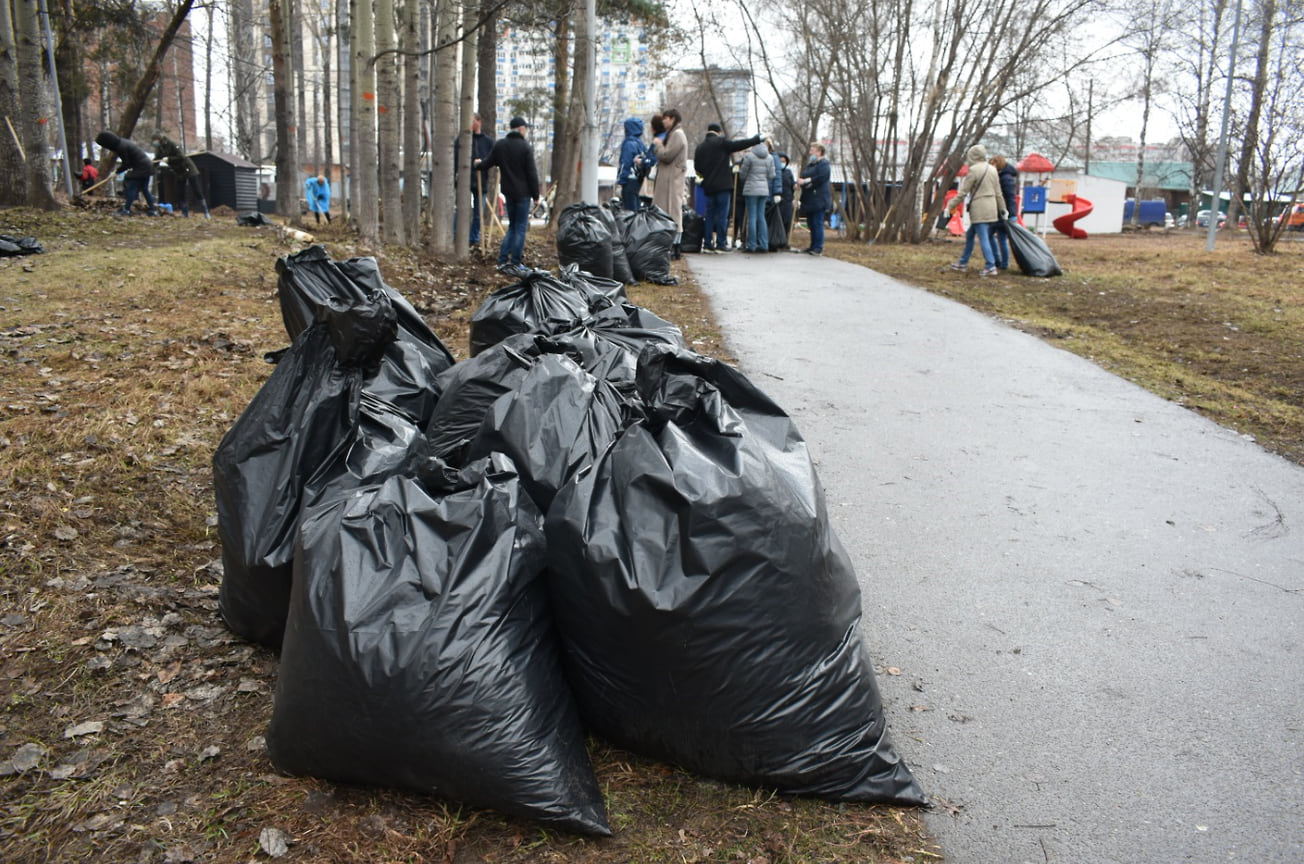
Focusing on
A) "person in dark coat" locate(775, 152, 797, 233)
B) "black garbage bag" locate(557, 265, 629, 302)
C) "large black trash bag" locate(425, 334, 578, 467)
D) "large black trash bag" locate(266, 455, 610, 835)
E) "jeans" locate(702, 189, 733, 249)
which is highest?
"person in dark coat" locate(775, 152, 797, 233)

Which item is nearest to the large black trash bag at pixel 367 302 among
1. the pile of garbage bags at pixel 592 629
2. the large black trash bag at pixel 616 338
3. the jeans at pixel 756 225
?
the large black trash bag at pixel 616 338

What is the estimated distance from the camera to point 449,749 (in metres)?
1.86

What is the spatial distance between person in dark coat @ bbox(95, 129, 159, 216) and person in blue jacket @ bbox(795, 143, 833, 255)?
12144 millimetres

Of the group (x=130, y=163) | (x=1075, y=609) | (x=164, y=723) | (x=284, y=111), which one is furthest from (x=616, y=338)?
(x=130, y=163)

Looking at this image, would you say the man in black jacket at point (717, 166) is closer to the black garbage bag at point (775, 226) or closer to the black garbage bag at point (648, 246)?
the black garbage bag at point (775, 226)

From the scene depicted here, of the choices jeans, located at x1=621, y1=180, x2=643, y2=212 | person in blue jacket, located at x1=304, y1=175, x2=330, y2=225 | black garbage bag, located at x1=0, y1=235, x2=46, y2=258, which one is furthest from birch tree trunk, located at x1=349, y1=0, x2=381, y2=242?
person in blue jacket, located at x1=304, y1=175, x2=330, y2=225

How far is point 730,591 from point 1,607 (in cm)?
220

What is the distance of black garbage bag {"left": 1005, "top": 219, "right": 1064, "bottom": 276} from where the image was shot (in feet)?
40.2

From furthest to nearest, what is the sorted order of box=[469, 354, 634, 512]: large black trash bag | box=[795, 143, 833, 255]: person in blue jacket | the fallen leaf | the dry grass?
box=[795, 143, 833, 255]: person in blue jacket → the dry grass → box=[469, 354, 634, 512]: large black trash bag → the fallen leaf

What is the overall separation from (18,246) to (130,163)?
31.8 feet

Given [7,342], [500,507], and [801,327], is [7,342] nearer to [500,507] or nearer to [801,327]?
[500,507]

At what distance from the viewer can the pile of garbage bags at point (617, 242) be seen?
930 cm

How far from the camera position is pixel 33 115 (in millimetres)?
12875

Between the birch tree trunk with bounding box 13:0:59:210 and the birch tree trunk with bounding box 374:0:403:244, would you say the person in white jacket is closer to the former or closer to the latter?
the birch tree trunk with bounding box 374:0:403:244
